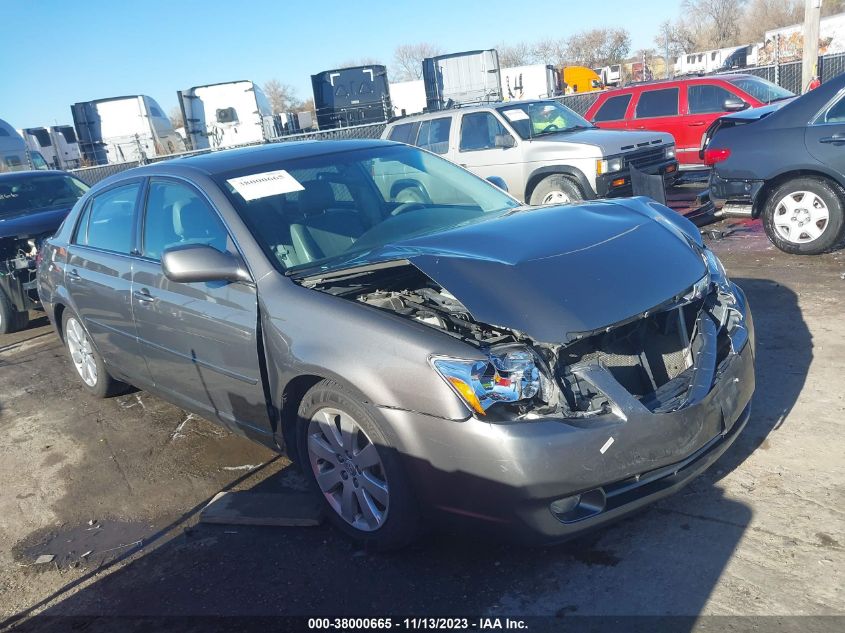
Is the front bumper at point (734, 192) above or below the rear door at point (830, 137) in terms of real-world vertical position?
below

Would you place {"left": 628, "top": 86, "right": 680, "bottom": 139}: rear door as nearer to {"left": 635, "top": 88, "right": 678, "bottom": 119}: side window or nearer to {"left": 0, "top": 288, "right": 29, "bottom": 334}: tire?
{"left": 635, "top": 88, "right": 678, "bottom": 119}: side window

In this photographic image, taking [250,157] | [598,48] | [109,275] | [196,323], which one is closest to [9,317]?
[109,275]

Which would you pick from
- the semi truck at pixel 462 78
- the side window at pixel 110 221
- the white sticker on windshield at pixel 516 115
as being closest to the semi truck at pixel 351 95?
the semi truck at pixel 462 78

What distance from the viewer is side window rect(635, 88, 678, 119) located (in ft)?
41.3

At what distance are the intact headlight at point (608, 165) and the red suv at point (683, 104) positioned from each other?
3.09 meters

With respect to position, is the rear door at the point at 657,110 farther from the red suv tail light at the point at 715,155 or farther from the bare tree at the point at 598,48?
the bare tree at the point at 598,48

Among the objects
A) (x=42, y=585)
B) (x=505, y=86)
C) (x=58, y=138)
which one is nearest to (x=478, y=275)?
(x=42, y=585)

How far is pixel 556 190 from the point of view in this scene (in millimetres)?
9898

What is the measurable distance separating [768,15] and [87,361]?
69259 millimetres

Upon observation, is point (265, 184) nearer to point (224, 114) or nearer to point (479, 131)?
point (479, 131)

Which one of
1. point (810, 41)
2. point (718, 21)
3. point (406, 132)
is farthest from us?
point (718, 21)

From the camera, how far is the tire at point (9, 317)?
27.0ft

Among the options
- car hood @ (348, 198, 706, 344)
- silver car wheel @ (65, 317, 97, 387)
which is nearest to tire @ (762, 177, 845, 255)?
car hood @ (348, 198, 706, 344)

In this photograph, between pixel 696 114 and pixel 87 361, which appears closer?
pixel 87 361
